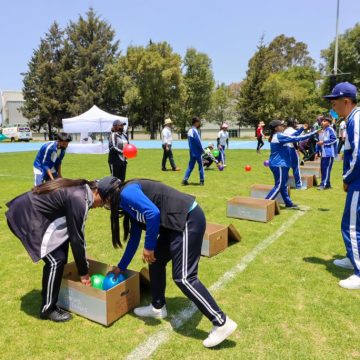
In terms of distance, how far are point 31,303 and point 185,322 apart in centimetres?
182

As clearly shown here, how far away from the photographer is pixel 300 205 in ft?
28.3

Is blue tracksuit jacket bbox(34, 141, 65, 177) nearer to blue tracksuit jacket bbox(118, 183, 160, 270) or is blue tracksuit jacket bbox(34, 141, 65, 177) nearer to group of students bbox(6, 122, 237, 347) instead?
group of students bbox(6, 122, 237, 347)

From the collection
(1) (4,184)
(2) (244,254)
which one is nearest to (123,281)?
(2) (244,254)

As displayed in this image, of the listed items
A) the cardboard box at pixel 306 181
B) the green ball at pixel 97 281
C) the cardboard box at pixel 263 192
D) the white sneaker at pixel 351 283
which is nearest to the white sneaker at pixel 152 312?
the green ball at pixel 97 281

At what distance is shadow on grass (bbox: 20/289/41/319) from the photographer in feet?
12.8

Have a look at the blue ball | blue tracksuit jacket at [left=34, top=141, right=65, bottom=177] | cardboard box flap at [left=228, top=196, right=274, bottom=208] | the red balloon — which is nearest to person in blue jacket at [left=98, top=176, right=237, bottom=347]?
the blue ball

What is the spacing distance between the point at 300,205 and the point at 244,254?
12.2 ft

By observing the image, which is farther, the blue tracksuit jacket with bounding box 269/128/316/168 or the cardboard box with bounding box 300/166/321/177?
the cardboard box with bounding box 300/166/321/177

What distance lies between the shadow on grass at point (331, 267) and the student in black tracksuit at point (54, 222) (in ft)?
10.7

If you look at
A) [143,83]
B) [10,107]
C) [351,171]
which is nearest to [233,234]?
[351,171]

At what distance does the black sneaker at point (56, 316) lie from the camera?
3676 mm

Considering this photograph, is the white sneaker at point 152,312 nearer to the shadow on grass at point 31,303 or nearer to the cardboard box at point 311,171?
the shadow on grass at point 31,303

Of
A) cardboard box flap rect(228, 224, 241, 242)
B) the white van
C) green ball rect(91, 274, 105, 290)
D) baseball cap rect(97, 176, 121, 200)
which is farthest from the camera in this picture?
the white van

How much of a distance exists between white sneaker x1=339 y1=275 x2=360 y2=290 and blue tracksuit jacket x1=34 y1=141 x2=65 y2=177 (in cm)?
526
